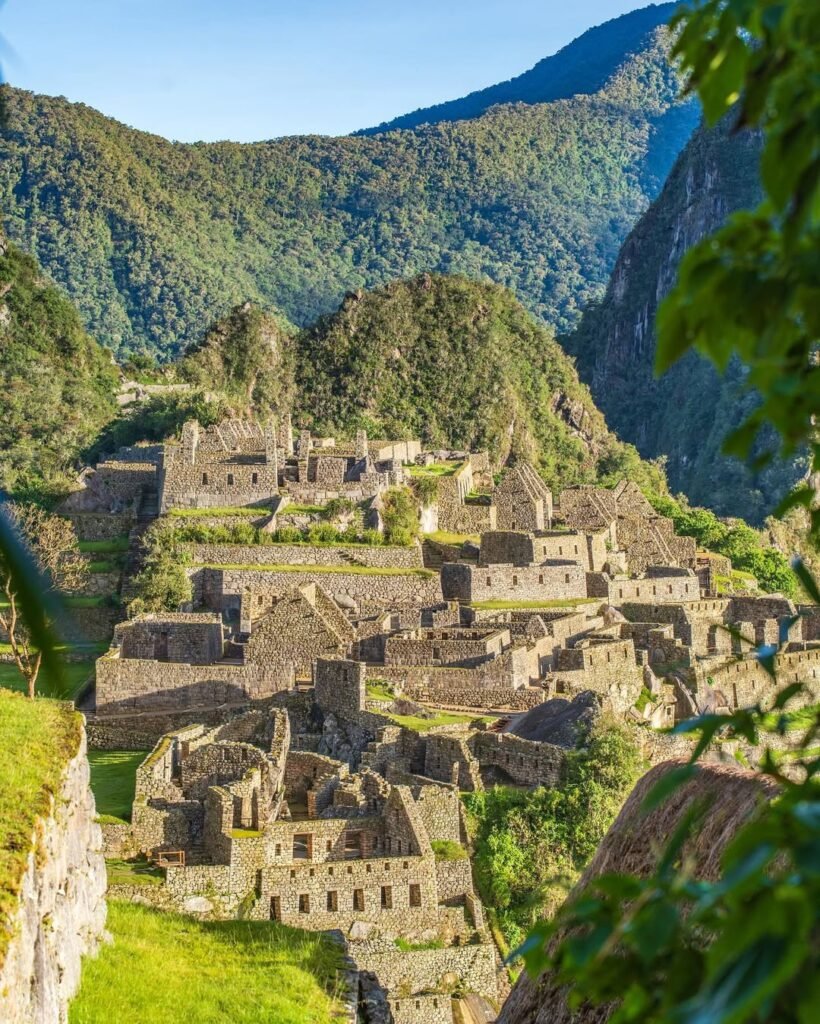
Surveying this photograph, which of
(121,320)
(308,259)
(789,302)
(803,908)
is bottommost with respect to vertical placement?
(803,908)

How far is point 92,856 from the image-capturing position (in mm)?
13195

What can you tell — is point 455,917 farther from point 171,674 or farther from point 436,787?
point 171,674

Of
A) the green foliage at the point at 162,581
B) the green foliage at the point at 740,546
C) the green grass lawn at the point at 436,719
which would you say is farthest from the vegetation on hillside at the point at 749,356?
the green foliage at the point at 740,546

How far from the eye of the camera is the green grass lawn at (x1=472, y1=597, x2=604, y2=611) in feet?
97.9

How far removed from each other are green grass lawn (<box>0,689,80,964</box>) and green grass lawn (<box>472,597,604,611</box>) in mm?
16322

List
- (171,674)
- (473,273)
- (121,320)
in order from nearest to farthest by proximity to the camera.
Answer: (171,674) → (121,320) → (473,273)

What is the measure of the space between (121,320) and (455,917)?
3142 inches

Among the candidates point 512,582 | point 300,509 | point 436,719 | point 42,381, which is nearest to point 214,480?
point 300,509

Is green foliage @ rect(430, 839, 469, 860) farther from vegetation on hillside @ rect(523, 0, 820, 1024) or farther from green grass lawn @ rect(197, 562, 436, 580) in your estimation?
vegetation on hillside @ rect(523, 0, 820, 1024)

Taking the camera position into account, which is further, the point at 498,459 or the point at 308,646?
the point at 498,459

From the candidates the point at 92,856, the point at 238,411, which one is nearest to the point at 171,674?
the point at 92,856

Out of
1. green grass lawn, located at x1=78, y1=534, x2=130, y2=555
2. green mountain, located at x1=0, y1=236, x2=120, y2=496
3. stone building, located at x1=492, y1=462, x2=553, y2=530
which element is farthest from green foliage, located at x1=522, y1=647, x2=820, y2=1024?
green mountain, located at x1=0, y1=236, x2=120, y2=496

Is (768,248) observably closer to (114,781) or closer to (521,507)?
(114,781)

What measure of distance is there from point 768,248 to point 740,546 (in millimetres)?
40451
